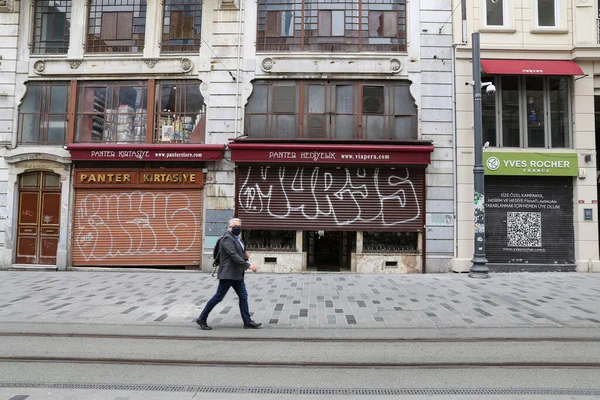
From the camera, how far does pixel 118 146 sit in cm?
1251

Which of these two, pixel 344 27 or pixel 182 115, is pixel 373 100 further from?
pixel 182 115

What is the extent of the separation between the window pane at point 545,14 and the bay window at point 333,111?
5.05 metres

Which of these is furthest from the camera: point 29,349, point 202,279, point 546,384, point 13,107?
point 13,107

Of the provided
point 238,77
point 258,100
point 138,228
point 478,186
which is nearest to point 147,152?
point 138,228

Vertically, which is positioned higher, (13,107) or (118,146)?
(13,107)

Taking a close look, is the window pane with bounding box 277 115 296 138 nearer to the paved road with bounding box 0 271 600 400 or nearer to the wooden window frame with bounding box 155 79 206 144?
the wooden window frame with bounding box 155 79 206 144

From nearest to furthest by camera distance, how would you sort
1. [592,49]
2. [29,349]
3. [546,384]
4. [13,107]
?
[546,384], [29,349], [592,49], [13,107]

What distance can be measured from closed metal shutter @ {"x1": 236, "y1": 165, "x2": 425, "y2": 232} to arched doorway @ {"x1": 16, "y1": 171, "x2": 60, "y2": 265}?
20.8 ft

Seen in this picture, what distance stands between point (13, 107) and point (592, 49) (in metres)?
19.3

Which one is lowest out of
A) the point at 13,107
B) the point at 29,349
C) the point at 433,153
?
the point at 29,349

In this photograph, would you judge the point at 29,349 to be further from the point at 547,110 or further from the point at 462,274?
the point at 547,110

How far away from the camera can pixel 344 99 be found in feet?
42.4

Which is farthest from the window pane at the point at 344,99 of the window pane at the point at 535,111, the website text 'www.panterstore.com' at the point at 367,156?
the window pane at the point at 535,111

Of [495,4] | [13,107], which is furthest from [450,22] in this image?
[13,107]
